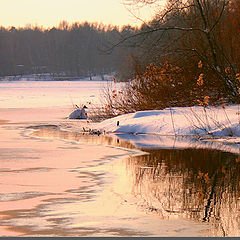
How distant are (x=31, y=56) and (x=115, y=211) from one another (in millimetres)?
162357

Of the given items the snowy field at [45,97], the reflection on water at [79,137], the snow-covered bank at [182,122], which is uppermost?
the snowy field at [45,97]

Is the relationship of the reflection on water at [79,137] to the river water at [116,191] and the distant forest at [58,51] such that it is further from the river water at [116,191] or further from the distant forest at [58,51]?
the distant forest at [58,51]

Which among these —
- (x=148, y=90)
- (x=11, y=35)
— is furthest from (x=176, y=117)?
(x=11, y=35)

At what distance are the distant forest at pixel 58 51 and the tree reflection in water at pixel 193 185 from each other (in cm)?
13713

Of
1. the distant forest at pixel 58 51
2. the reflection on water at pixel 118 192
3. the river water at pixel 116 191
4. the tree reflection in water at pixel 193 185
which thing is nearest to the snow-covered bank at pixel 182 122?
the river water at pixel 116 191

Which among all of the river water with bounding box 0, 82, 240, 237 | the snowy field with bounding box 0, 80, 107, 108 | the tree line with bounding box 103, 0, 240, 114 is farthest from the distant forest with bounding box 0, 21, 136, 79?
the river water with bounding box 0, 82, 240, 237

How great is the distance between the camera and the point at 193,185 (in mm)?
8586

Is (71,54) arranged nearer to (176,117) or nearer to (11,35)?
(11,35)

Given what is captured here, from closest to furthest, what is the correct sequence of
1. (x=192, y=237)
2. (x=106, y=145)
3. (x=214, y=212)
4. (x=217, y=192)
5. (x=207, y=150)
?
1. (x=192, y=237)
2. (x=214, y=212)
3. (x=217, y=192)
4. (x=207, y=150)
5. (x=106, y=145)

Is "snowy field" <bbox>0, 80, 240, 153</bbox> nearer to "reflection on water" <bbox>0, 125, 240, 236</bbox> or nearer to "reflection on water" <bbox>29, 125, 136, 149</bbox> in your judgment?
"reflection on water" <bbox>29, 125, 136, 149</bbox>

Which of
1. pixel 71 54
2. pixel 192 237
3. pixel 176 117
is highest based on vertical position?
pixel 71 54

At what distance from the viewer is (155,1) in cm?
1788

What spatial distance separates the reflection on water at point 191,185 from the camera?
6797mm

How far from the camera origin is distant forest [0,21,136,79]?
153 metres
